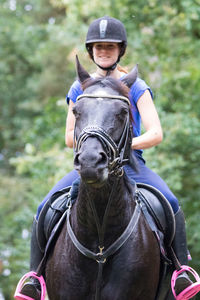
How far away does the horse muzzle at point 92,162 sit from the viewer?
4.54 m

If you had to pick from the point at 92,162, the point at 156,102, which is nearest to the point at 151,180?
the point at 92,162

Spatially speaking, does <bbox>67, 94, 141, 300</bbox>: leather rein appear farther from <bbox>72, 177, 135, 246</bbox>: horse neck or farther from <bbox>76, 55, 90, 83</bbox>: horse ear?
<bbox>76, 55, 90, 83</bbox>: horse ear

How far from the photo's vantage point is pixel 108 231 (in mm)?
5371

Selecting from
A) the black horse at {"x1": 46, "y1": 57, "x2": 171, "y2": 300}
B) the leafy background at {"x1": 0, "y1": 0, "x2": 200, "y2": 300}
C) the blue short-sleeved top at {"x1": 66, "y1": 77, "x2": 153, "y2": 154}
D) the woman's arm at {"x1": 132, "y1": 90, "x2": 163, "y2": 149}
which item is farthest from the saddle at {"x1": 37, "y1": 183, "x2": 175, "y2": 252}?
the leafy background at {"x1": 0, "y1": 0, "x2": 200, "y2": 300}

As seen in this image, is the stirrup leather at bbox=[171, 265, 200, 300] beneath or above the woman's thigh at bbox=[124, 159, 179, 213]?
beneath

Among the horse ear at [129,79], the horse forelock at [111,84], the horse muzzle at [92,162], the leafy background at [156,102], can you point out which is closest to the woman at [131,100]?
the horse ear at [129,79]

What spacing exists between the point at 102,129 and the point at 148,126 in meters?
1.13

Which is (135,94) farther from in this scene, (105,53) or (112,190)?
(112,190)

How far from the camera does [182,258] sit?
20.1 ft

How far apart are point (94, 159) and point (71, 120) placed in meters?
1.70

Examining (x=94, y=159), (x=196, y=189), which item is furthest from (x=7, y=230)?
(x=94, y=159)

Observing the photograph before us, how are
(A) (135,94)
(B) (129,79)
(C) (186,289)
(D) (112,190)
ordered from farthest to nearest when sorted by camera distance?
1. (A) (135,94)
2. (C) (186,289)
3. (B) (129,79)
4. (D) (112,190)

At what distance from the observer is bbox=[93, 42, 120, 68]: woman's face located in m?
6.10

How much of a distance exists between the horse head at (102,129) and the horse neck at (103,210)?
19 centimetres
